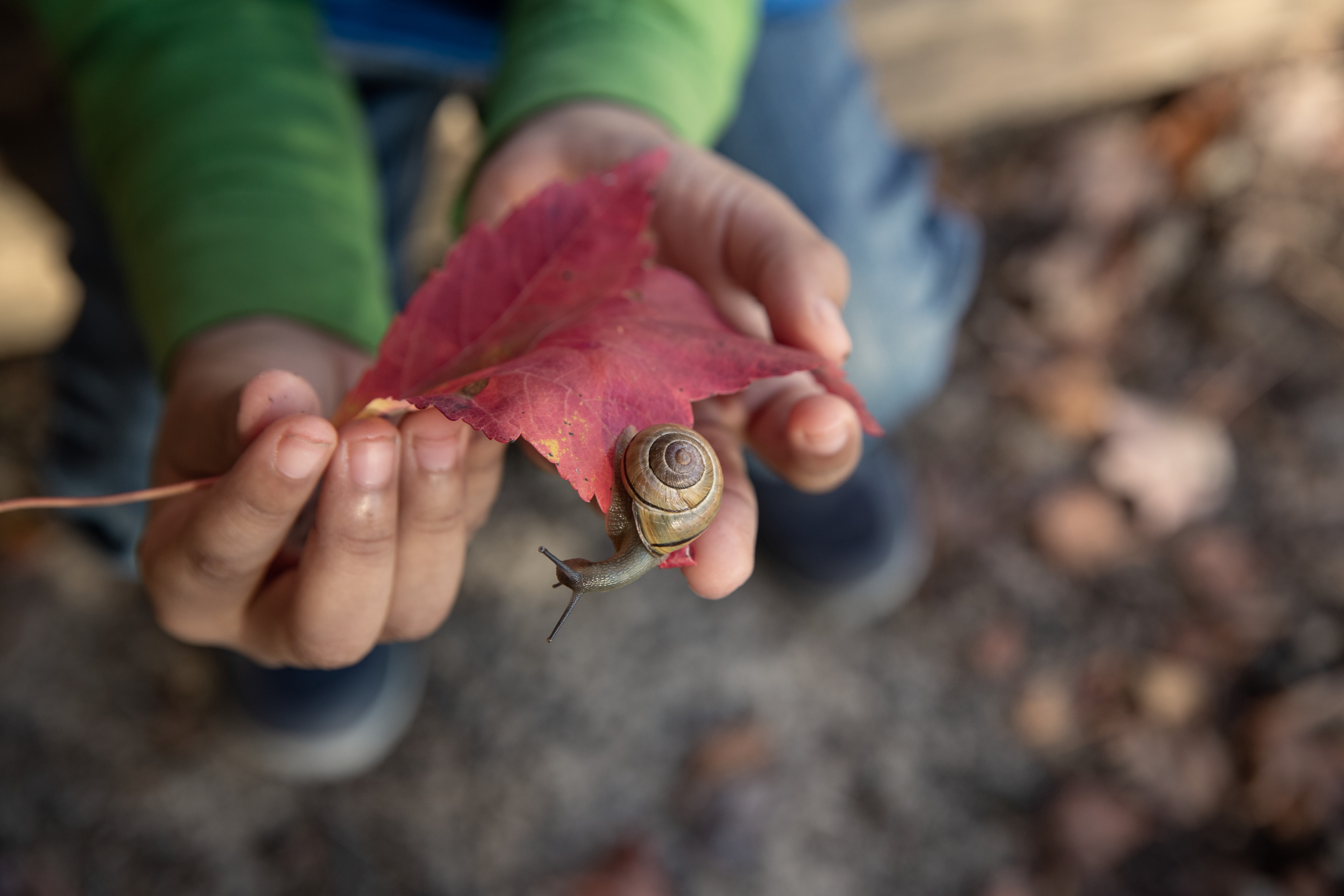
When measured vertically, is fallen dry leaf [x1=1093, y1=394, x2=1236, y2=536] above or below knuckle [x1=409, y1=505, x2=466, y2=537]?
below

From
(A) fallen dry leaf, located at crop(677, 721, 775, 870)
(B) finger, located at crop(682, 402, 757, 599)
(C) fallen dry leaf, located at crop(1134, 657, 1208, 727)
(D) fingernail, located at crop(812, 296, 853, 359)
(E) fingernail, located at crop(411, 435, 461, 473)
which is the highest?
(D) fingernail, located at crop(812, 296, 853, 359)

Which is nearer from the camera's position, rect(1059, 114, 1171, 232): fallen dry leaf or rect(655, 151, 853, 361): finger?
rect(655, 151, 853, 361): finger

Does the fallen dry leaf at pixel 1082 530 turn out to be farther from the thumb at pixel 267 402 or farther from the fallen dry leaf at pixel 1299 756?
the thumb at pixel 267 402

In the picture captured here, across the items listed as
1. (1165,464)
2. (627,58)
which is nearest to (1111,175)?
(1165,464)

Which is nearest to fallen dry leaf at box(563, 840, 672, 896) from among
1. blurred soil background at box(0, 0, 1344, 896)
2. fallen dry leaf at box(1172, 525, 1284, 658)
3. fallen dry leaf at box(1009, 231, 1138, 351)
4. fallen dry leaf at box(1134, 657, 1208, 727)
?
blurred soil background at box(0, 0, 1344, 896)

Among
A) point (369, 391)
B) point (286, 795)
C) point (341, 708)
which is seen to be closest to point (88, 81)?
point (369, 391)

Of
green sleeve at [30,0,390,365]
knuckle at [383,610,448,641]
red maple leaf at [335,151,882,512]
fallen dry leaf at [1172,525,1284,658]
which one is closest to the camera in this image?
red maple leaf at [335,151,882,512]

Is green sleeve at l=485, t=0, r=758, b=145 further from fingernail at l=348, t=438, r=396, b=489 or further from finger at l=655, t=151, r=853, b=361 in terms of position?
fingernail at l=348, t=438, r=396, b=489

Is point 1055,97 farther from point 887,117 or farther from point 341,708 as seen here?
point 341,708

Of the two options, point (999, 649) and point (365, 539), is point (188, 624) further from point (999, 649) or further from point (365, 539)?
point (999, 649)
